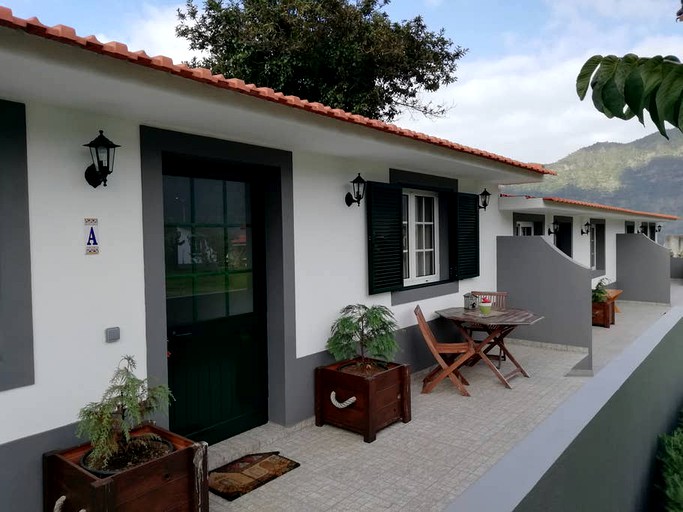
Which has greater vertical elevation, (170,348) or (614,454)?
(170,348)

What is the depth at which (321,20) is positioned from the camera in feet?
39.1

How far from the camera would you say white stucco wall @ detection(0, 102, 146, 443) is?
3.22 meters

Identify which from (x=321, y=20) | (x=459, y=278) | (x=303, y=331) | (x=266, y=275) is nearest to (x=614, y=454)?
(x=303, y=331)

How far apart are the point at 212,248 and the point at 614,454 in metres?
3.51

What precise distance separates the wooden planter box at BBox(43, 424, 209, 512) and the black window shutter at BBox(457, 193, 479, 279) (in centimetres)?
530

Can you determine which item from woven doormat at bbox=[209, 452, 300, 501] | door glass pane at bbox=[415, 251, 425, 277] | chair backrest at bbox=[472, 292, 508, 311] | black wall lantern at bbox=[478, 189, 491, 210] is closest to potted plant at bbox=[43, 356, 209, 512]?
woven doormat at bbox=[209, 452, 300, 501]

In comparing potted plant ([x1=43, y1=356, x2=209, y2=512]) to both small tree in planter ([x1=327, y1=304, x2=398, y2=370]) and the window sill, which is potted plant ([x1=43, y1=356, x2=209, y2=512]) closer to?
small tree in planter ([x1=327, y1=304, x2=398, y2=370])

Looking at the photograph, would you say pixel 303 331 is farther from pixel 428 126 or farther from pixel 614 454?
pixel 428 126

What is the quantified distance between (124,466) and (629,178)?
7046cm

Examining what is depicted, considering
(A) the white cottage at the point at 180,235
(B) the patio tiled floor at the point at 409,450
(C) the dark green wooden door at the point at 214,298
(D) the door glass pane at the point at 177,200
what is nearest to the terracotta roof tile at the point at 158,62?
(A) the white cottage at the point at 180,235

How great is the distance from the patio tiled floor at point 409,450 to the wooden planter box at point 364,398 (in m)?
0.11

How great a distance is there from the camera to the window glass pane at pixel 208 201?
452 cm

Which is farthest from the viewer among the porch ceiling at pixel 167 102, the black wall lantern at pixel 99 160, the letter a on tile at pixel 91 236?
the letter a on tile at pixel 91 236

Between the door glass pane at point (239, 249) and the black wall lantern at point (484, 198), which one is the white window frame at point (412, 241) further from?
the door glass pane at point (239, 249)
